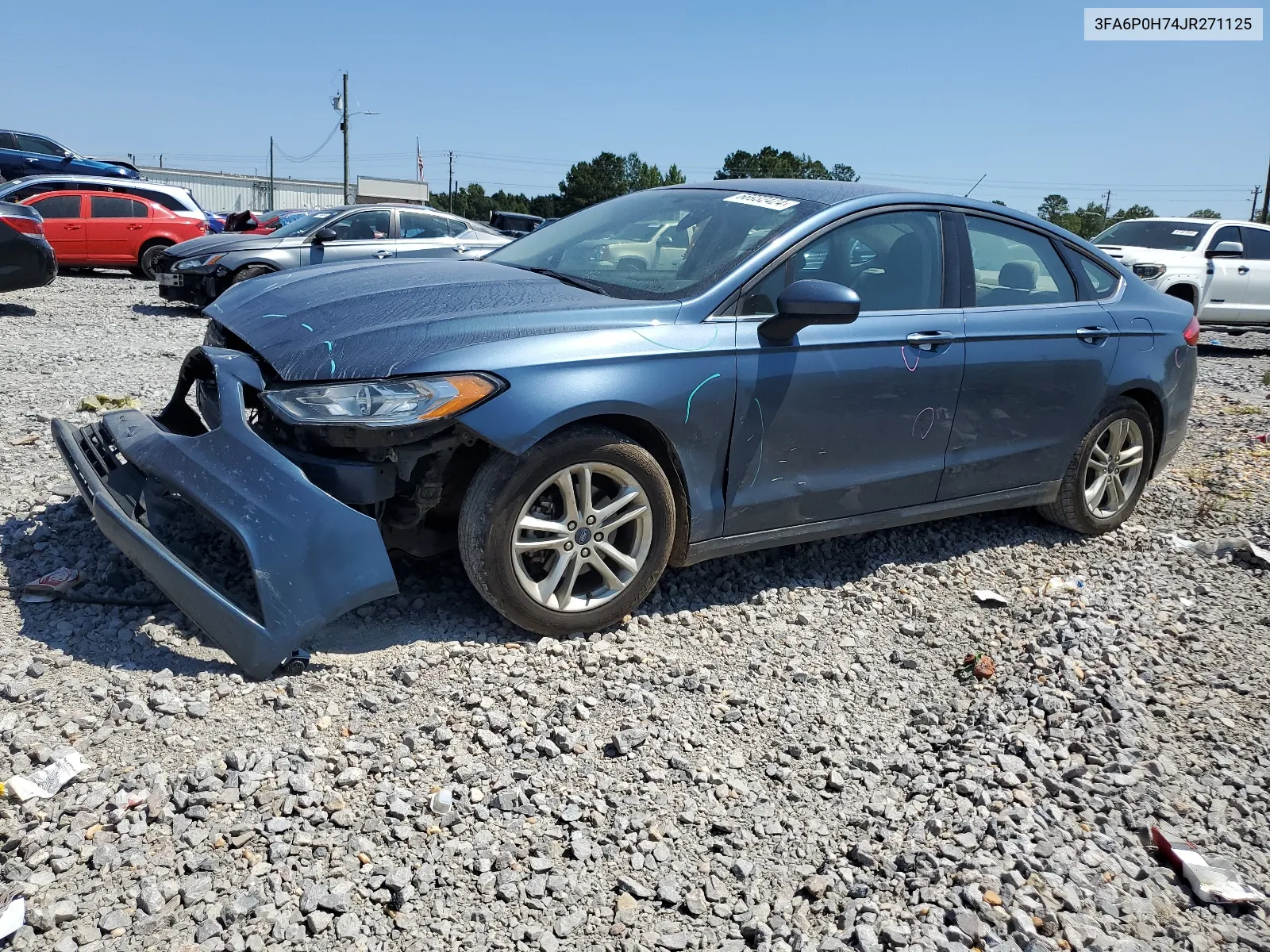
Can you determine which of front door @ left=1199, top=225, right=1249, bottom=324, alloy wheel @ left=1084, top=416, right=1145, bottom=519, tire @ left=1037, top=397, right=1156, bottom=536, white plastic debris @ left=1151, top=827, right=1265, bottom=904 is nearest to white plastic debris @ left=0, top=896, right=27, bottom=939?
white plastic debris @ left=1151, top=827, right=1265, bottom=904

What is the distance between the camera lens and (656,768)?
301 centimetres

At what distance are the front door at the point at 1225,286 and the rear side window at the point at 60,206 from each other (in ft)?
53.4

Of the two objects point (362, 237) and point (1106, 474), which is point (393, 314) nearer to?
point (1106, 474)

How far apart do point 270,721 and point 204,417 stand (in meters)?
1.26

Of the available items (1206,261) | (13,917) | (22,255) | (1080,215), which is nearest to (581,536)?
(13,917)

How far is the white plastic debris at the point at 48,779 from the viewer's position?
2.63m

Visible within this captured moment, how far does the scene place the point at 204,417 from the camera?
12.2ft

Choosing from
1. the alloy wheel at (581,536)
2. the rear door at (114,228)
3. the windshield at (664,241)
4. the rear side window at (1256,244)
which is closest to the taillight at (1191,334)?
the windshield at (664,241)

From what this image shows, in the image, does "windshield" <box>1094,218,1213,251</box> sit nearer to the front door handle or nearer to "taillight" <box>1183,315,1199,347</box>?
"taillight" <box>1183,315,1199,347</box>

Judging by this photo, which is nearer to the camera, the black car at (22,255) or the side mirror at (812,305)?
the side mirror at (812,305)

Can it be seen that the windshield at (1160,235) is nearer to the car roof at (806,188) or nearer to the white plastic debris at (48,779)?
the car roof at (806,188)

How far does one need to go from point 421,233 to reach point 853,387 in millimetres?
9520

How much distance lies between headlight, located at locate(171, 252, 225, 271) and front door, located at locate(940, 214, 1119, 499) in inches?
372

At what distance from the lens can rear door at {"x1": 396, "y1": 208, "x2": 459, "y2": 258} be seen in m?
12.3
